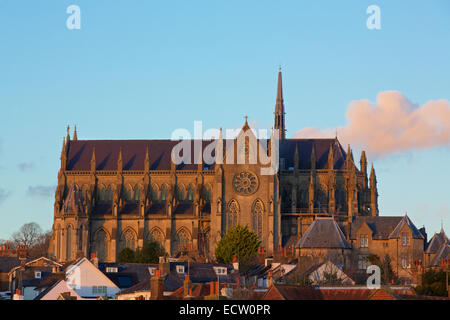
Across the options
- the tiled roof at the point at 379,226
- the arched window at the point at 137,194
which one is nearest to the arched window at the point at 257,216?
the tiled roof at the point at 379,226

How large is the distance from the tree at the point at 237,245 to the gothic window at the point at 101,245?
17.1 m

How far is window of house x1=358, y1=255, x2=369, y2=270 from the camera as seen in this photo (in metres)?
98.0

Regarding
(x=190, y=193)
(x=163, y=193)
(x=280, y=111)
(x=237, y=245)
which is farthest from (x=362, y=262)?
(x=280, y=111)

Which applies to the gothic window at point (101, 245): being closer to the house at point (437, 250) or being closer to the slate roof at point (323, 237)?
the slate roof at point (323, 237)

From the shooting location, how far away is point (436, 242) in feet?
330

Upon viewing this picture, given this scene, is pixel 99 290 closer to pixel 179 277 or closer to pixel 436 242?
pixel 179 277

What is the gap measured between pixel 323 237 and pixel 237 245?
15.2 m

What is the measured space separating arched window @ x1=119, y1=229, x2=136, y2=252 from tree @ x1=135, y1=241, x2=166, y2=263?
14.5 ft

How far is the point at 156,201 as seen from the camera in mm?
131250

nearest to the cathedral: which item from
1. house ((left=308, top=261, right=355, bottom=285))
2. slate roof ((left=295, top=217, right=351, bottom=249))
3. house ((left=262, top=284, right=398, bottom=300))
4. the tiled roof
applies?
the tiled roof

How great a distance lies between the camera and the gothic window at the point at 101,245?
127025mm
